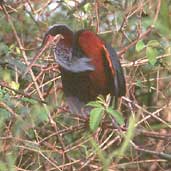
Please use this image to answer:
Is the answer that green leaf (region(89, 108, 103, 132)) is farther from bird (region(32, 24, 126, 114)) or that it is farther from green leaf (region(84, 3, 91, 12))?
green leaf (region(84, 3, 91, 12))

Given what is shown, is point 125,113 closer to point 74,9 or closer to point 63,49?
point 74,9

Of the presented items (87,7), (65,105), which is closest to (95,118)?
(65,105)

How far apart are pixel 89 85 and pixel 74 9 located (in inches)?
35.5

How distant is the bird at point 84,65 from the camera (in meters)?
1.62

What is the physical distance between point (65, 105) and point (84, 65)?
2.08 feet

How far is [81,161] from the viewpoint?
2.11m

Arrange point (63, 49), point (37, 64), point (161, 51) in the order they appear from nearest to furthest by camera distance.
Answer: point (63, 49)
point (161, 51)
point (37, 64)

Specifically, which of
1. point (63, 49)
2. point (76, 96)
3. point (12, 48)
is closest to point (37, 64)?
point (12, 48)

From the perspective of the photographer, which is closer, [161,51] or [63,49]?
[63,49]

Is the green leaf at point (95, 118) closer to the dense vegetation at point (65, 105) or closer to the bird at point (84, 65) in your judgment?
the dense vegetation at point (65, 105)

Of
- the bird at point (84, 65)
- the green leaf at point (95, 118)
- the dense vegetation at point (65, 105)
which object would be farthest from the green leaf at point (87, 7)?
the green leaf at point (95, 118)

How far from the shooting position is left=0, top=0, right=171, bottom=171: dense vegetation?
1.80m

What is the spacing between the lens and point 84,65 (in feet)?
5.43

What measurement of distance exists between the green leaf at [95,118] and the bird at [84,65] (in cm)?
16
